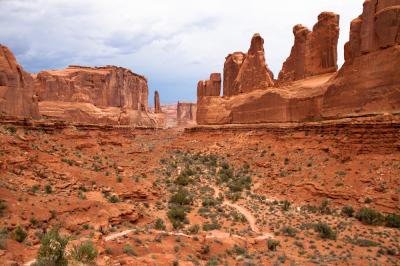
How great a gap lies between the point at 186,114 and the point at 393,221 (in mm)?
96750

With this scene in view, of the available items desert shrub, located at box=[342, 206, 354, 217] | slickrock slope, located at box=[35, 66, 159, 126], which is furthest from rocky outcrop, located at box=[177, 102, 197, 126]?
desert shrub, located at box=[342, 206, 354, 217]

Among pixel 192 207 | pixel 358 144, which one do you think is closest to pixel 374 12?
pixel 358 144

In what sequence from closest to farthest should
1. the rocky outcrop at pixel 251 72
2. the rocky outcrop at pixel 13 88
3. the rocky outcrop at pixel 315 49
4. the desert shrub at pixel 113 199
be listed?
the desert shrub at pixel 113 199 → the rocky outcrop at pixel 13 88 → the rocky outcrop at pixel 315 49 → the rocky outcrop at pixel 251 72

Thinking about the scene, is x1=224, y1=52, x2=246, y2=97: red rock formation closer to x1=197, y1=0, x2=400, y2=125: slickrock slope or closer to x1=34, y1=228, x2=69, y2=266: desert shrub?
x1=197, y1=0, x2=400, y2=125: slickrock slope

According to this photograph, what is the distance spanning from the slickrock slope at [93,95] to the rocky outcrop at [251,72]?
86.9 ft

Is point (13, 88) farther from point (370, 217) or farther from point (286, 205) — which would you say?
point (370, 217)

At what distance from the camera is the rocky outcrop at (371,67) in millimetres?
→ 21859

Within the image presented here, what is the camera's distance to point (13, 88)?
85.0ft

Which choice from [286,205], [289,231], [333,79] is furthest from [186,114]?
[289,231]

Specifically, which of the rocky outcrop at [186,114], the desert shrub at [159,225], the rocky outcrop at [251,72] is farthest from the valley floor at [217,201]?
the rocky outcrop at [186,114]

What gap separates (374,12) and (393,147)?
10213mm

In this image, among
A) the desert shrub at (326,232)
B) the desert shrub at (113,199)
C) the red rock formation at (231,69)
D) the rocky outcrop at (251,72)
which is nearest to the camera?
the desert shrub at (326,232)

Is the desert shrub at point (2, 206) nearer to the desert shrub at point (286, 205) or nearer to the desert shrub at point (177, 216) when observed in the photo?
the desert shrub at point (177, 216)

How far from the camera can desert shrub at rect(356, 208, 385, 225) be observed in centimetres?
1719
